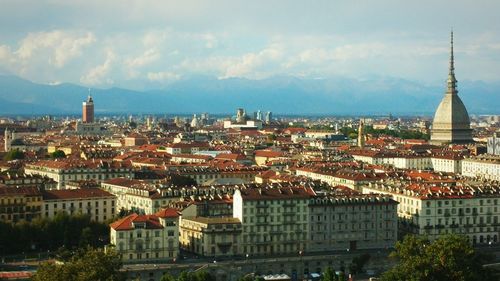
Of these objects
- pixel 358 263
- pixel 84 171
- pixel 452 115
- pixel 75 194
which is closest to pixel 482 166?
pixel 84 171

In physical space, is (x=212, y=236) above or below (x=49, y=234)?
above

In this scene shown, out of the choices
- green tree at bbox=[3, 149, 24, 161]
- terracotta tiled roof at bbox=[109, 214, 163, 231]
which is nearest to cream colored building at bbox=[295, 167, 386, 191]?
terracotta tiled roof at bbox=[109, 214, 163, 231]

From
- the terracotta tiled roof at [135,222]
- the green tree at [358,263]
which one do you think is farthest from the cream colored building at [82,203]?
the green tree at [358,263]

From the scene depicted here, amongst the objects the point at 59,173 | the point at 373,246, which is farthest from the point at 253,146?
the point at 373,246

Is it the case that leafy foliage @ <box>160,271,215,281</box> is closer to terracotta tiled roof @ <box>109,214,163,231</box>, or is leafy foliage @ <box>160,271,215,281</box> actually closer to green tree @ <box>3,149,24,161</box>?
terracotta tiled roof @ <box>109,214,163,231</box>

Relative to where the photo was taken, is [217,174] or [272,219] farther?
[217,174]

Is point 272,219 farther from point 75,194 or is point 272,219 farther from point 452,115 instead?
point 452,115
